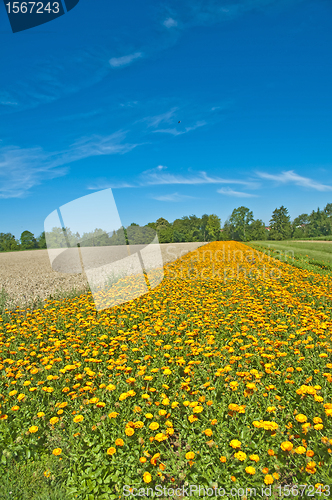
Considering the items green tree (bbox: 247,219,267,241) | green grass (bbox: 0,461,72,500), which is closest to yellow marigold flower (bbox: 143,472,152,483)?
green grass (bbox: 0,461,72,500)

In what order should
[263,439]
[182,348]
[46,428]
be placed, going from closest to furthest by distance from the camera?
[263,439]
[46,428]
[182,348]

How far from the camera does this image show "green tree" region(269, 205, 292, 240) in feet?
268

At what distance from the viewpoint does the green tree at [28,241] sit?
51978 millimetres

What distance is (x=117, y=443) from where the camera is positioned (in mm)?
2156

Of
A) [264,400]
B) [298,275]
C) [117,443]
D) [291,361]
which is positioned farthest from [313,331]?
[298,275]

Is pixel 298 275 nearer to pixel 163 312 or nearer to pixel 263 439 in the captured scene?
pixel 163 312

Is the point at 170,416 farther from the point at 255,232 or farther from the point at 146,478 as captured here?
the point at 255,232

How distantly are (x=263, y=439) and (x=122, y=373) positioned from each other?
1891 millimetres
